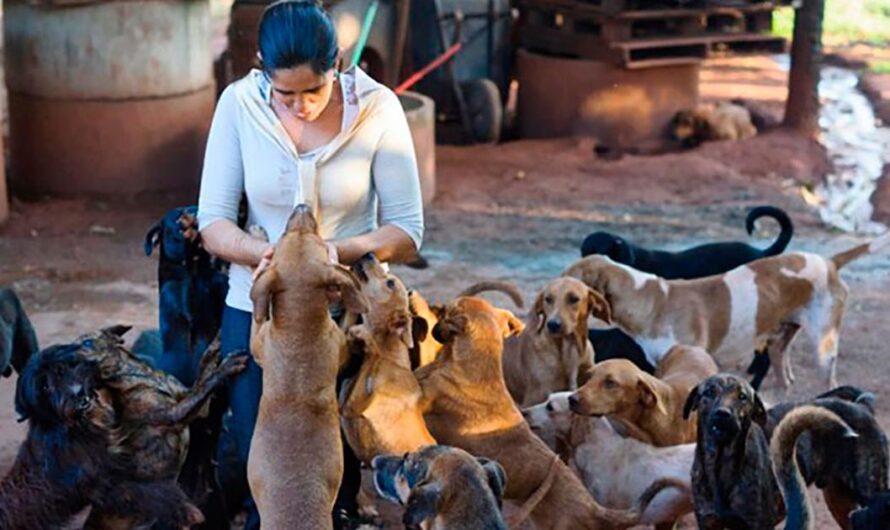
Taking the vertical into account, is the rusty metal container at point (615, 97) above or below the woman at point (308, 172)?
below

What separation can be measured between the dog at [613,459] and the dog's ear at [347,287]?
5.82ft

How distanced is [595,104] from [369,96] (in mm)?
10469

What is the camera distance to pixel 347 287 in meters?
4.92

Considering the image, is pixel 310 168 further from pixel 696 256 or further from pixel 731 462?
pixel 696 256

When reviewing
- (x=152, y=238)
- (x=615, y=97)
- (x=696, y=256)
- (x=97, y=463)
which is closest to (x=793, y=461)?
(x=97, y=463)

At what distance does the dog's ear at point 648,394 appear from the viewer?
653 centimetres

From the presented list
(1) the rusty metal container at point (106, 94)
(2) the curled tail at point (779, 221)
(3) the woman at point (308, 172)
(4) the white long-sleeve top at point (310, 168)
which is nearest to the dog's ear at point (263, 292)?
(3) the woman at point (308, 172)

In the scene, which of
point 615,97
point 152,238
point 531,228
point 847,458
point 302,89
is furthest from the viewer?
point 615,97

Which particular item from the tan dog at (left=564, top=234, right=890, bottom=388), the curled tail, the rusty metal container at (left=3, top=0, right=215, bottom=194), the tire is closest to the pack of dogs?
the tan dog at (left=564, top=234, right=890, bottom=388)

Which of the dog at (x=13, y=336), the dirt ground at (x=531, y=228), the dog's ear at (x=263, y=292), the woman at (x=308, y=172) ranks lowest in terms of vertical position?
the dirt ground at (x=531, y=228)

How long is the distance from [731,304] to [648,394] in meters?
1.71

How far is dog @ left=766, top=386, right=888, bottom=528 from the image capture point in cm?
614

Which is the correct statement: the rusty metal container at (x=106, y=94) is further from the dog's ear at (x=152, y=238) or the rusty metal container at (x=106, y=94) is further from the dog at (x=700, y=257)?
the dog's ear at (x=152, y=238)

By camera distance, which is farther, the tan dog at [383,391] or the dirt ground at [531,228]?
the dirt ground at [531,228]
